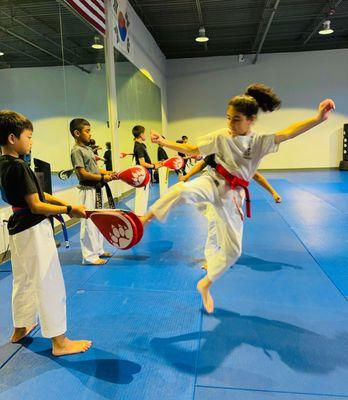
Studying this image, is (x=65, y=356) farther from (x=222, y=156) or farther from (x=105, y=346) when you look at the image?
(x=222, y=156)

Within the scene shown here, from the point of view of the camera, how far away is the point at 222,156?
2.41 m

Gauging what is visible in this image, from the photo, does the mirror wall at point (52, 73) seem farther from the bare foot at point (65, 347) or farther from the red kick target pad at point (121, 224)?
the bare foot at point (65, 347)

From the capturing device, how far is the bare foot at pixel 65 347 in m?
2.23

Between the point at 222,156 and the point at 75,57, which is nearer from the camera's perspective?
the point at 222,156

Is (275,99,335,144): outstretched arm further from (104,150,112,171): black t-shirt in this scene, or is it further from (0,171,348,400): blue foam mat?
(104,150,112,171): black t-shirt

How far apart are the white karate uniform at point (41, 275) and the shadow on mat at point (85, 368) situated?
17cm

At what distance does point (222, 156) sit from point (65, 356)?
1.60 metres

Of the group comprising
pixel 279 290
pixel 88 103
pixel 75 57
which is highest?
pixel 75 57

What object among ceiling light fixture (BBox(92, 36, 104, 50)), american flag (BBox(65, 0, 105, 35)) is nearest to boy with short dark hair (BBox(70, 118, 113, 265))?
american flag (BBox(65, 0, 105, 35))

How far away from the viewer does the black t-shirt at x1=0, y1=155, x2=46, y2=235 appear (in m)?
1.98

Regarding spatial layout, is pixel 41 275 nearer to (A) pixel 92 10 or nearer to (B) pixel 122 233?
(B) pixel 122 233

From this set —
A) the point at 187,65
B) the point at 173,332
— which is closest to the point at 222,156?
the point at 173,332

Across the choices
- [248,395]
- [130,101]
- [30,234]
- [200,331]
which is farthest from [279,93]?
[248,395]

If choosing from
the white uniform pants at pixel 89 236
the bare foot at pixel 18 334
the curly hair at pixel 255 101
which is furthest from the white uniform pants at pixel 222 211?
the white uniform pants at pixel 89 236
